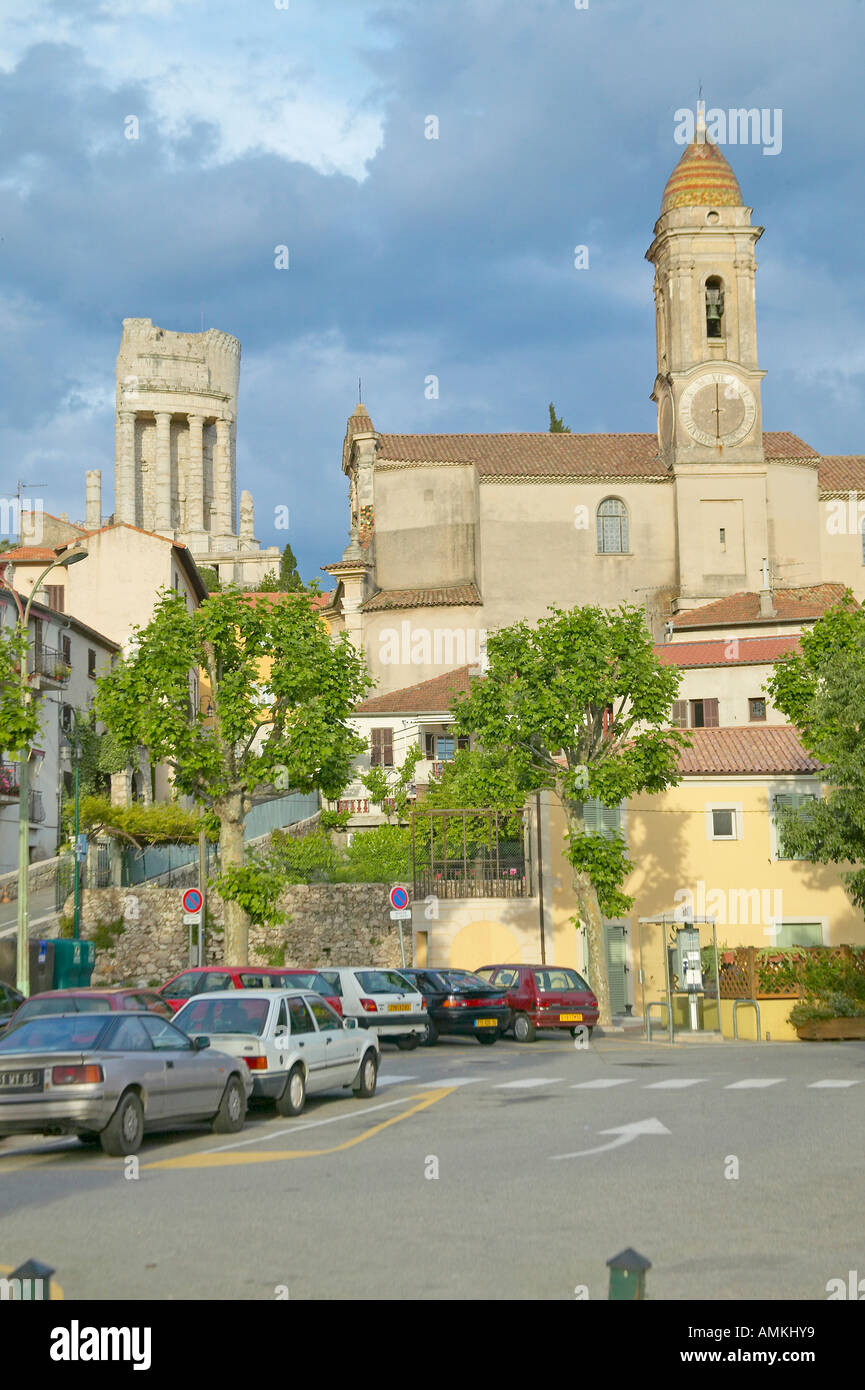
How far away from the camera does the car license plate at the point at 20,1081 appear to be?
44.4ft

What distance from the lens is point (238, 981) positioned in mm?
23375

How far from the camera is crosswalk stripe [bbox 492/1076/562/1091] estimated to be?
2036cm

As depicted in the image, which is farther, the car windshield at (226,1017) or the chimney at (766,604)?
the chimney at (766,604)

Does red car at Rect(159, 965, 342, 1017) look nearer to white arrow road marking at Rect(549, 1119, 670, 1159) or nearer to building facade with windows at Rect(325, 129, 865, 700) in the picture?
white arrow road marking at Rect(549, 1119, 670, 1159)

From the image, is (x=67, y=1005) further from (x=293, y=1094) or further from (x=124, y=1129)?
(x=124, y=1129)

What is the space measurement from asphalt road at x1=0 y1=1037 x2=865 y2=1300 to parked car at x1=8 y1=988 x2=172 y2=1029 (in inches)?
65.1

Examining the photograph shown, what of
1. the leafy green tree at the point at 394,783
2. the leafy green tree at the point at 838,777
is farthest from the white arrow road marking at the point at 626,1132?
the leafy green tree at the point at 394,783

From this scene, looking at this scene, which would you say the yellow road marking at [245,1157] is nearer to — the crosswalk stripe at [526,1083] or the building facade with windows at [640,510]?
the crosswalk stripe at [526,1083]

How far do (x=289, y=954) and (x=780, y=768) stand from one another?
1404 centimetres

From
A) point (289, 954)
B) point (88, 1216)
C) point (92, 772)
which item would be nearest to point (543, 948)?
point (289, 954)

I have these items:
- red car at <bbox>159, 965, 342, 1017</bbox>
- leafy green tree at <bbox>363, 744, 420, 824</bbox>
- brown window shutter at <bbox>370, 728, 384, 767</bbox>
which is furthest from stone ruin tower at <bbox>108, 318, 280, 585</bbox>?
red car at <bbox>159, 965, 342, 1017</bbox>

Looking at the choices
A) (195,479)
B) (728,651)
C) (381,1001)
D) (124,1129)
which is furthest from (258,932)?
(195,479)

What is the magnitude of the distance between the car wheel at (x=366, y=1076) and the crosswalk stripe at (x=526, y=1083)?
177cm
